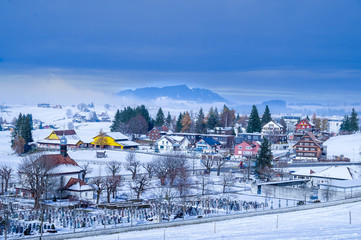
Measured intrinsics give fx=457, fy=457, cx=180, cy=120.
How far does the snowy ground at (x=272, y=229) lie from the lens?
21.3 m

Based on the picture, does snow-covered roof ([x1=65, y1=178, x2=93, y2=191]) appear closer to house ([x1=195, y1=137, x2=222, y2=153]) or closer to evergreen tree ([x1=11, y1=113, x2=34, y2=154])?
evergreen tree ([x1=11, y1=113, x2=34, y2=154])

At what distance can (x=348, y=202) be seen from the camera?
30.9 meters

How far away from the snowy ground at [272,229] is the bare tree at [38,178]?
32.5 ft

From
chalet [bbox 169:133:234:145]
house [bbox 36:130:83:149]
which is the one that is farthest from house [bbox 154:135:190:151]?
house [bbox 36:130:83:149]

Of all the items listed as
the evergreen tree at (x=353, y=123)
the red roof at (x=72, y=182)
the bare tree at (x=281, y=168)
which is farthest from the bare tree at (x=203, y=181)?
the evergreen tree at (x=353, y=123)

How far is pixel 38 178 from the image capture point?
3195 centimetres

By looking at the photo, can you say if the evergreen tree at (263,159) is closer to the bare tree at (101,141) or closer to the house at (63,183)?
the house at (63,183)

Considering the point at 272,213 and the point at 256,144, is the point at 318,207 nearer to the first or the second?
the point at 272,213

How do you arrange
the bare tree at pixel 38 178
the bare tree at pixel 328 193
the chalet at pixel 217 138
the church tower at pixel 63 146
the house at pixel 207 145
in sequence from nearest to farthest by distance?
the bare tree at pixel 38 178
the bare tree at pixel 328 193
the church tower at pixel 63 146
the house at pixel 207 145
the chalet at pixel 217 138

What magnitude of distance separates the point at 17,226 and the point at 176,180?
60.8 feet

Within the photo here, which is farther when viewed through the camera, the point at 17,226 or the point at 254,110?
the point at 254,110

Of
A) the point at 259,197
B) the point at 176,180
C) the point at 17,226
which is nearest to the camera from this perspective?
the point at 17,226

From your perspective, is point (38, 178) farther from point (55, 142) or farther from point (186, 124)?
point (186, 124)

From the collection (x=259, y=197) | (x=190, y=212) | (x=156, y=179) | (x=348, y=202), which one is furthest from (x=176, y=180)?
(x=348, y=202)
